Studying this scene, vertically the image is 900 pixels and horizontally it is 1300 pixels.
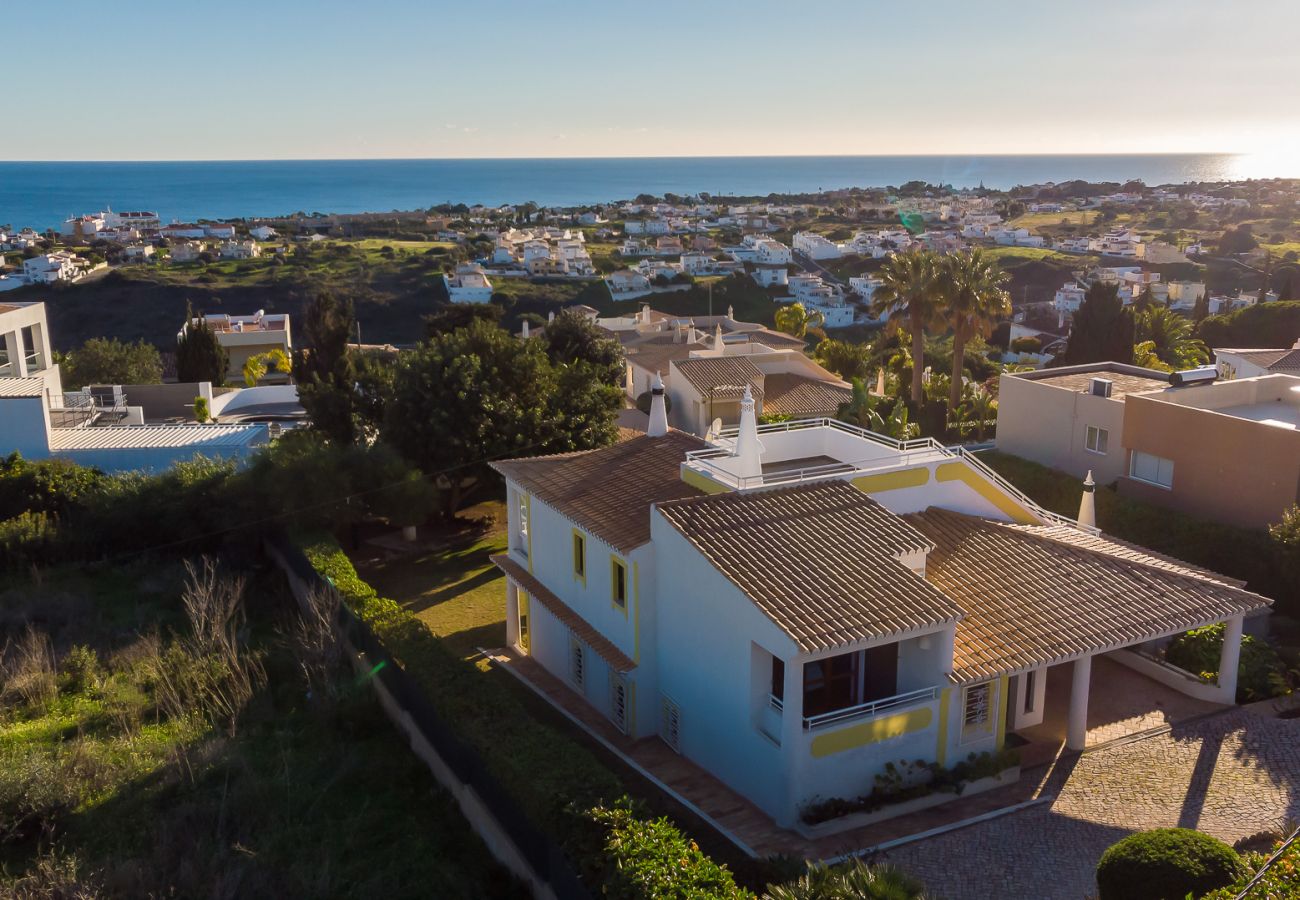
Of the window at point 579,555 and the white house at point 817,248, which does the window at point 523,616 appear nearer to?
the window at point 579,555

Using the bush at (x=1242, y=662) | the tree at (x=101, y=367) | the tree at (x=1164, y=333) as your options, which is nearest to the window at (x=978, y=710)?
the bush at (x=1242, y=662)

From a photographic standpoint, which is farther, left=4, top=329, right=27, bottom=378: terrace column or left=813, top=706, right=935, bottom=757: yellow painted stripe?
left=4, top=329, right=27, bottom=378: terrace column

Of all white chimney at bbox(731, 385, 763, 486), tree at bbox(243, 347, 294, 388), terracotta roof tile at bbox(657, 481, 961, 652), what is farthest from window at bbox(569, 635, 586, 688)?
tree at bbox(243, 347, 294, 388)

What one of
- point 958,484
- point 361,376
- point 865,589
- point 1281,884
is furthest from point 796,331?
point 1281,884

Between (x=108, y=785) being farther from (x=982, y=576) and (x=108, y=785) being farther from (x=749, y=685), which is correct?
(x=982, y=576)

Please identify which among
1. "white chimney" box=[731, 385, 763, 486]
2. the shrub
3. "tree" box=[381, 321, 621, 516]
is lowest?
the shrub

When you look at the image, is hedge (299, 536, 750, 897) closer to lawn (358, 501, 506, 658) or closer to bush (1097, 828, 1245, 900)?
lawn (358, 501, 506, 658)
